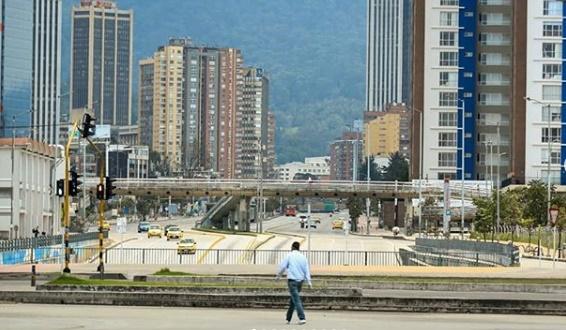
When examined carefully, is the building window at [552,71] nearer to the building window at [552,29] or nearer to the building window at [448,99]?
the building window at [552,29]

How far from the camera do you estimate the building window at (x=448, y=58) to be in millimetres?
152000

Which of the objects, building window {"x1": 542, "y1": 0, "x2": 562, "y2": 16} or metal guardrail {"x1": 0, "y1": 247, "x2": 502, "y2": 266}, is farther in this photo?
building window {"x1": 542, "y1": 0, "x2": 562, "y2": 16}

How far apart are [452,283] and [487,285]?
4.61 feet

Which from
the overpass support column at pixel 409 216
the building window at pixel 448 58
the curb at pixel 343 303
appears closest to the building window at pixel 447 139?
the overpass support column at pixel 409 216

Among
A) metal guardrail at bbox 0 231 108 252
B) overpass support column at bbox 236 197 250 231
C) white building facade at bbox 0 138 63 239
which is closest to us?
metal guardrail at bbox 0 231 108 252

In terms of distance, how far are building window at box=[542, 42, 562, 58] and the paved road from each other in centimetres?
10991

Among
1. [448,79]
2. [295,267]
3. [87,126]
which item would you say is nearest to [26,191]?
[448,79]

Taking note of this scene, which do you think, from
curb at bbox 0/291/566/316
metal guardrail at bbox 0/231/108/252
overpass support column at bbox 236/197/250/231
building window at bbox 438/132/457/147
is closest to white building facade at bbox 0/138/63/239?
metal guardrail at bbox 0/231/108/252

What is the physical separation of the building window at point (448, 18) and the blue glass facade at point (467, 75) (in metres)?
0.66

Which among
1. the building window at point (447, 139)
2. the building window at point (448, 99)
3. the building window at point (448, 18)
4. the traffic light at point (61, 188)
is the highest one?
the building window at point (448, 18)

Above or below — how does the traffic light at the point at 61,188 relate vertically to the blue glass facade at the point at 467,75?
below

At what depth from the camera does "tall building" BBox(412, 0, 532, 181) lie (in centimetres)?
15238

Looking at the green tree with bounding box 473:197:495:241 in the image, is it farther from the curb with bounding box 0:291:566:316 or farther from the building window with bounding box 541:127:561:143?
the curb with bounding box 0:291:566:316

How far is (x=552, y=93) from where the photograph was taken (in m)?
145
